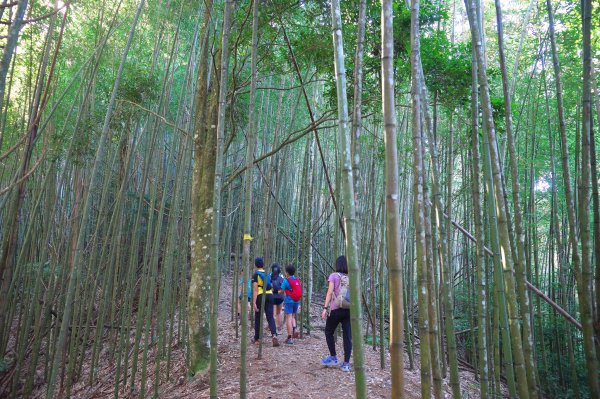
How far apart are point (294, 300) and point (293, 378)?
1.21m

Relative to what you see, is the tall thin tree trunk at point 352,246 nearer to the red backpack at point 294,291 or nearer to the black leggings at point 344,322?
the black leggings at point 344,322

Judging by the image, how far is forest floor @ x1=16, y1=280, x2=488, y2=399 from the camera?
12.6 ft

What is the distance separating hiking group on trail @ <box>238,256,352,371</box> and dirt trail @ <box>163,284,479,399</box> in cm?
17

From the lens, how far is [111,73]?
7148mm

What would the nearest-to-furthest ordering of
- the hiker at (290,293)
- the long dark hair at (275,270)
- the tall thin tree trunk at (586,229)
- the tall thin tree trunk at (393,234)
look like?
the tall thin tree trunk at (393,234) < the tall thin tree trunk at (586,229) < the long dark hair at (275,270) < the hiker at (290,293)

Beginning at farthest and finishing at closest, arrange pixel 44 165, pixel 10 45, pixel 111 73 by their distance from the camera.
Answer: pixel 111 73 → pixel 44 165 → pixel 10 45

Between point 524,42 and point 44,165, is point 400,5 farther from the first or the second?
point 44,165

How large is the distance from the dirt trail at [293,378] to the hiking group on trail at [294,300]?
0.57 ft

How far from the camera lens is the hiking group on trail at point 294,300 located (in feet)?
12.7

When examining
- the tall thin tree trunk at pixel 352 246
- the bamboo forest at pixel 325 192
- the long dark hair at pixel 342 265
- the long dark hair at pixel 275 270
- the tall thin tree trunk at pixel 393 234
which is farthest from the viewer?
the long dark hair at pixel 275 270

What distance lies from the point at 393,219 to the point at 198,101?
369 cm

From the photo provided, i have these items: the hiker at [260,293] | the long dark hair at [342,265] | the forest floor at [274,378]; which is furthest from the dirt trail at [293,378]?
the long dark hair at [342,265]

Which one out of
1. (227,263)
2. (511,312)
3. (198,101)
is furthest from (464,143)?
(227,263)

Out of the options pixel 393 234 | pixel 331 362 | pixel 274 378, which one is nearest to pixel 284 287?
pixel 331 362
